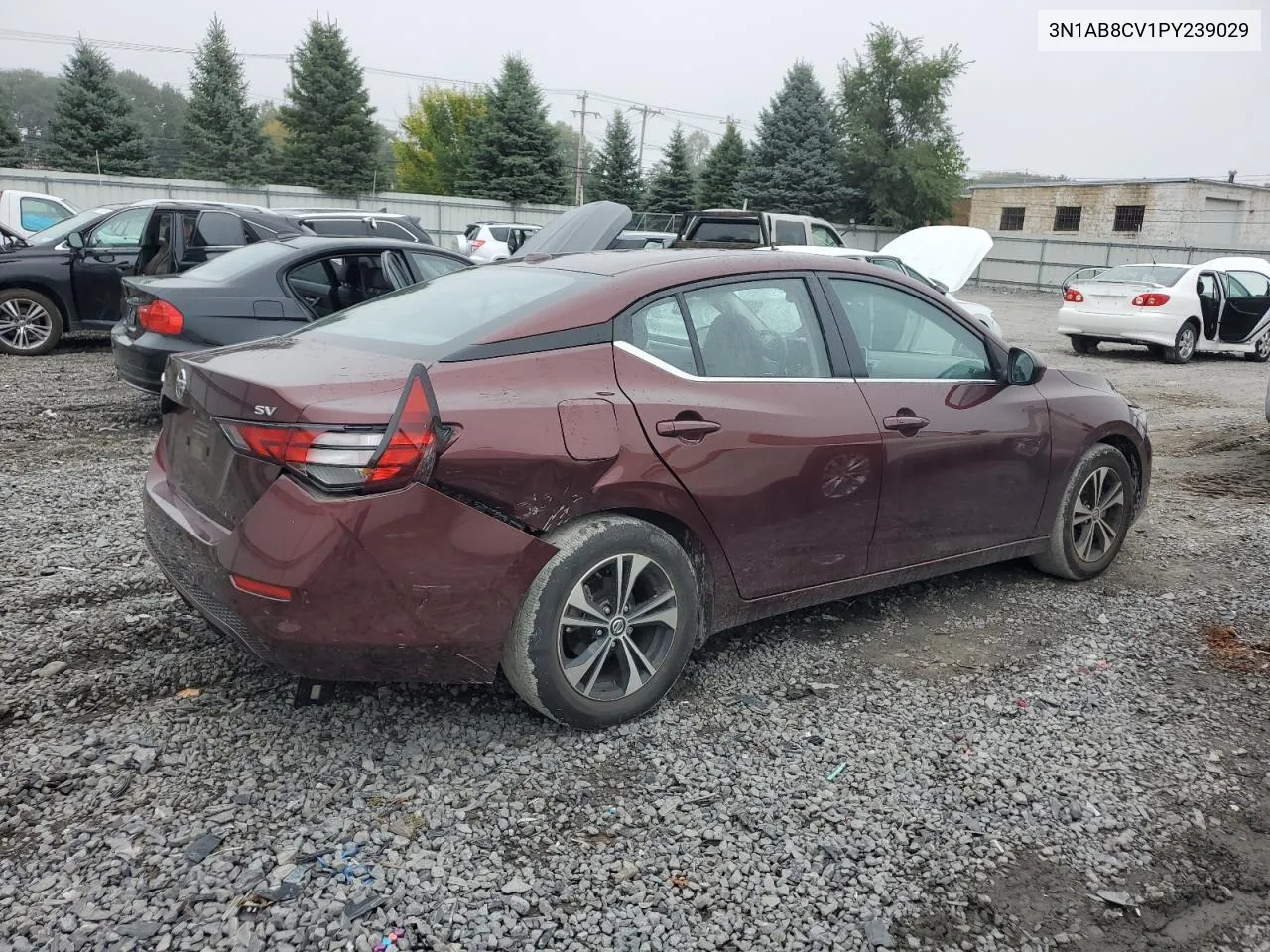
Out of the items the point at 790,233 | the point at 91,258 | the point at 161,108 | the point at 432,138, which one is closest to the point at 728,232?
the point at 790,233

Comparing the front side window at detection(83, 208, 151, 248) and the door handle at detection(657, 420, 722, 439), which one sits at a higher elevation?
the front side window at detection(83, 208, 151, 248)

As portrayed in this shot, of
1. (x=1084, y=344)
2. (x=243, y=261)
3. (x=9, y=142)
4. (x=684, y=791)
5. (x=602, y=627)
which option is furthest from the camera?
(x=9, y=142)

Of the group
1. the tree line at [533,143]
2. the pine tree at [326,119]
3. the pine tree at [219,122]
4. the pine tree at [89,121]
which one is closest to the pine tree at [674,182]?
the tree line at [533,143]

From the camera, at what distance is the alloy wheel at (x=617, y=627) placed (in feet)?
10.3

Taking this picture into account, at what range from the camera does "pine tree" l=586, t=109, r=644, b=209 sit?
47.0 metres

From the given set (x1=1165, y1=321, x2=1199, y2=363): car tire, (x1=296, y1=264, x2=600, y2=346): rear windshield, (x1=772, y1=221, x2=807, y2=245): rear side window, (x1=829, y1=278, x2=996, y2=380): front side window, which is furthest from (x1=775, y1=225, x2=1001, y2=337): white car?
(x1=296, y1=264, x2=600, y2=346): rear windshield

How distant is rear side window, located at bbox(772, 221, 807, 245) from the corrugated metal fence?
67.8 ft

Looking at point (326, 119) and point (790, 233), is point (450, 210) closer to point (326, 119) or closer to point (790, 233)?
point (326, 119)

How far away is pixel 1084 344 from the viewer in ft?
54.4

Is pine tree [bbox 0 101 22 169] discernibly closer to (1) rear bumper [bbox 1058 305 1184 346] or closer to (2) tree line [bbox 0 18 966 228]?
(2) tree line [bbox 0 18 966 228]

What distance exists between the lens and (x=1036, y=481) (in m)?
4.45

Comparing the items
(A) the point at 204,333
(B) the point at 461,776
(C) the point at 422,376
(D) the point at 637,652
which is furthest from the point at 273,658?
(A) the point at 204,333

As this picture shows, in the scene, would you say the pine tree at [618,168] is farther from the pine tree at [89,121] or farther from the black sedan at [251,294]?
the black sedan at [251,294]

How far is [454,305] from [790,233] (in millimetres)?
12918
